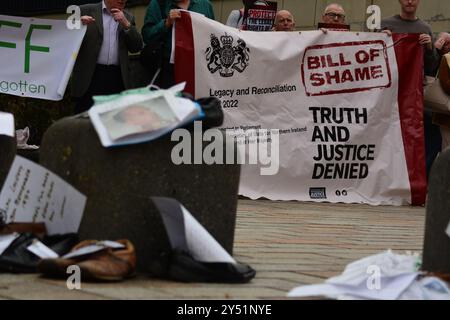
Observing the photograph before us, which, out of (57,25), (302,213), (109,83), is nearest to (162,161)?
(302,213)

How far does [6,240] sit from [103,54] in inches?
222

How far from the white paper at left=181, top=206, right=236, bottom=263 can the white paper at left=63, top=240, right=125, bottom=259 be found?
11.6 inches

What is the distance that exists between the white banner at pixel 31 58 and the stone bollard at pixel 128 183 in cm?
615

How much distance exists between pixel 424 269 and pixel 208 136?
116 centimetres

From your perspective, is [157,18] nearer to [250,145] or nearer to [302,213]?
[250,145]

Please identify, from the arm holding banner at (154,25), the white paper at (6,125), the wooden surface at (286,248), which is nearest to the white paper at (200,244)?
→ the wooden surface at (286,248)

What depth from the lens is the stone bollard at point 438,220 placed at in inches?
180

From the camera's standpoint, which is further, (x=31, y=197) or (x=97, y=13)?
(x=97, y=13)

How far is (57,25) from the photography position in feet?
36.0

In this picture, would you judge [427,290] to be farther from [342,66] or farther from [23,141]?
[342,66]

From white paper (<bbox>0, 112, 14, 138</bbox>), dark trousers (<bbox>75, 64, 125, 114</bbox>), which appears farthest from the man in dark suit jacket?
white paper (<bbox>0, 112, 14, 138</bbox>)

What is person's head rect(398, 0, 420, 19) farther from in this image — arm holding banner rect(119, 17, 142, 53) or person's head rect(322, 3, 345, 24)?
arm holding banner rect(119, 17, 142, 53)

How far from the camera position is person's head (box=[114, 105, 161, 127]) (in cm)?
478

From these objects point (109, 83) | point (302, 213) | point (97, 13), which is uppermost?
point (97, 13)
